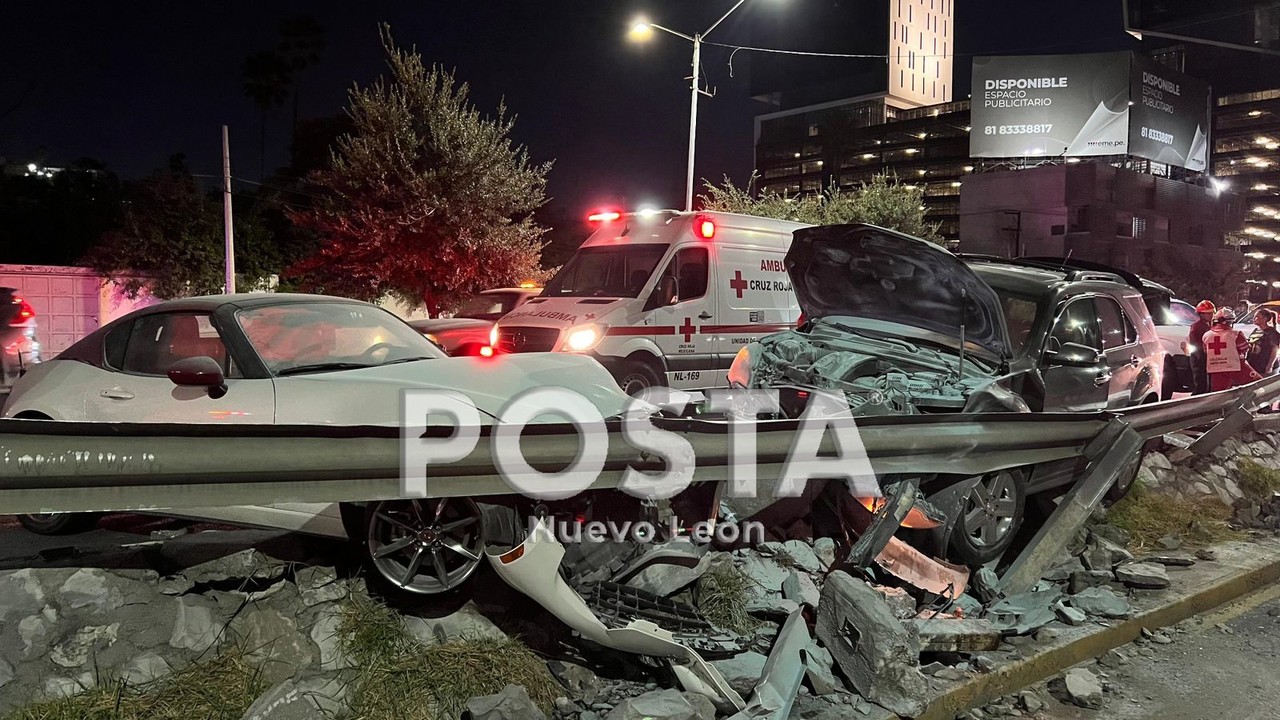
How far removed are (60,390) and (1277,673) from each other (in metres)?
6.69

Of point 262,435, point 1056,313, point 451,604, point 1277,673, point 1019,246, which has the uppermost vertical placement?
point 1019,246

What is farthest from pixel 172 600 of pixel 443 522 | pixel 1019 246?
pixel 1019 246

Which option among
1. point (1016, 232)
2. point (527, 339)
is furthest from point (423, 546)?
point (1016, 232)

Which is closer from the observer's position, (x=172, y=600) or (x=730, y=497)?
(x=172, y=600)

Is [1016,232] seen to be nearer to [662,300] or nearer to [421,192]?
[421,192]

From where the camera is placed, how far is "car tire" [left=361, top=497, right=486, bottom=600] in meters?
3.86

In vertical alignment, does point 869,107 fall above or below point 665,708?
above

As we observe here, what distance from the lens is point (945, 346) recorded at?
6.00 meters

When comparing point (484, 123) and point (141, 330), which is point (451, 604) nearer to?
point (141, 330)

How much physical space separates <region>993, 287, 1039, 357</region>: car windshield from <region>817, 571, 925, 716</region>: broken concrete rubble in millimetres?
3498

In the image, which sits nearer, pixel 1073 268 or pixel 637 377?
pixel 1073 268

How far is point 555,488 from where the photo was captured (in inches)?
135

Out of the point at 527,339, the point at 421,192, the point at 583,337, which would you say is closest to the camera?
the point at 583,337

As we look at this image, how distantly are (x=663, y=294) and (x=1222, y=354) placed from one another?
284 inches
